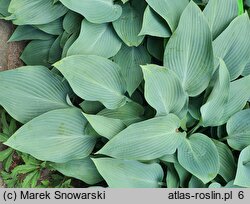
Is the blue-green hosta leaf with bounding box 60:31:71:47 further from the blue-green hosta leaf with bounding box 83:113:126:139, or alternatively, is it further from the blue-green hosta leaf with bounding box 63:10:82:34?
the blue-green hosta leaf with bounding box 83:113:126:139

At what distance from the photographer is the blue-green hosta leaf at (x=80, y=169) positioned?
1.35m

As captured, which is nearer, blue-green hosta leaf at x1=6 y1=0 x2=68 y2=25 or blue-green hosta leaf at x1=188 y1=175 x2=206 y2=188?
blue-green hosta leaf at x1=188 y1=175 x2=206 y2=188

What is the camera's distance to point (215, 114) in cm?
127

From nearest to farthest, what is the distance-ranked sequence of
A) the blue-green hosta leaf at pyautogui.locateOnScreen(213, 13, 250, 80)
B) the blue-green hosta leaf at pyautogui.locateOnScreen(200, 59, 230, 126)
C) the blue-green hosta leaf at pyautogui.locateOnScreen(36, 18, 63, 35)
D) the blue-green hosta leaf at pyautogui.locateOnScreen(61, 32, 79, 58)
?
the blue-green hosta leaf at pyautogui.locateOnScreen(200, 59, 230, 126) < the blue-green hosta leaf at pyautogui.locateOnScreen(213, 13, 250, 80) < the blue-green hosta leaf at pyautogui.locateOnScreen(61, 32, 79, 58) < the blue-green hosta leaf at pyautogui.locateOnScreen(36, 18, 63, 35)

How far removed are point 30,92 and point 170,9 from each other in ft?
1.71

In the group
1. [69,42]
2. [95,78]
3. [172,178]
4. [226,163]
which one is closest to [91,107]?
[95,78]

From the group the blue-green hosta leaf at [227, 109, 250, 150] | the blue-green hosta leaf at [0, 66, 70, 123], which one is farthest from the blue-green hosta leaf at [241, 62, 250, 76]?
the blue-green hosta leaf at [0, 66, 70, 123]

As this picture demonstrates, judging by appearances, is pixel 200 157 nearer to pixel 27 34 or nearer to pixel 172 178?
pixel 172 178

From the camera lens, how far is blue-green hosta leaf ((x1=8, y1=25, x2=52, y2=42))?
1528mm

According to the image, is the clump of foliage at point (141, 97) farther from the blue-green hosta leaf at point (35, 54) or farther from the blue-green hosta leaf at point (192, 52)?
the blue-green hosta leaf at point (35, 54)

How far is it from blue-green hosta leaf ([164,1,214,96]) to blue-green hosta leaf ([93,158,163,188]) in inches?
10.8

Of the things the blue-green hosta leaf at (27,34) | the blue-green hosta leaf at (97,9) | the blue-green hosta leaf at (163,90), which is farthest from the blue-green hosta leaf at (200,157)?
the blue-green hosta leaf at (27,34)

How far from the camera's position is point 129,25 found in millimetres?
1401

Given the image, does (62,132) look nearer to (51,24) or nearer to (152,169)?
(152,169)
